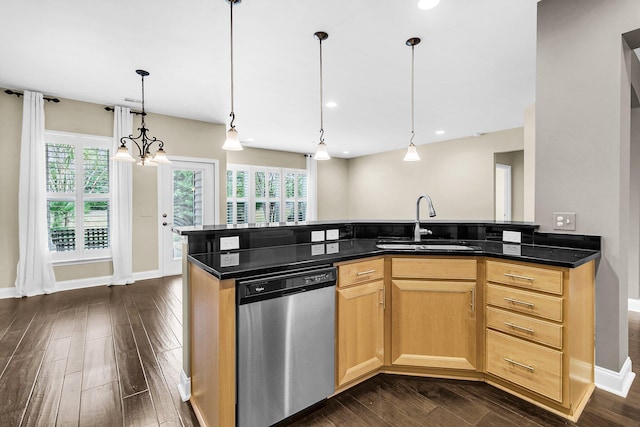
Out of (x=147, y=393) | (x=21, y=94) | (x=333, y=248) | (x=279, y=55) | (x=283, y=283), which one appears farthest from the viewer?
(x=21, y=94)

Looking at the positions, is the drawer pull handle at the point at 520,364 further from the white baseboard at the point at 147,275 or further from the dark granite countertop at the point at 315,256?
the white baseboard at the point at 147,275

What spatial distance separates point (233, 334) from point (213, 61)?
2.88 m

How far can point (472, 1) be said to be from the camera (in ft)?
7.43

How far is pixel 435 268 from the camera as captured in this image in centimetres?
203

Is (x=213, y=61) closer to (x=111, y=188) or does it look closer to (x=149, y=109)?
(x=149, y=109)

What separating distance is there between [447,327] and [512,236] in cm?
97

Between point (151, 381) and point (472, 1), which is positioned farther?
point (472, 1)

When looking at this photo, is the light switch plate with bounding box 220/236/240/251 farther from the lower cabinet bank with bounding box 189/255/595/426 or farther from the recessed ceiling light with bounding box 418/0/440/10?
the recessed ceiling light with bounding box 418/0/440/10

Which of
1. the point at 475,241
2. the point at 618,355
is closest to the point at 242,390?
the point at 475,241

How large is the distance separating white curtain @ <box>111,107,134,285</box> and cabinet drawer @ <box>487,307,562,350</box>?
16.1 feet

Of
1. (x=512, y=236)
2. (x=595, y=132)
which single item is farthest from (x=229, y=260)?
(x=595, y=132)

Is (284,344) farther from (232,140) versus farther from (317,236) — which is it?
(232,140)

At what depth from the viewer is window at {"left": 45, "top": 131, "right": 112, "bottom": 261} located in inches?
170

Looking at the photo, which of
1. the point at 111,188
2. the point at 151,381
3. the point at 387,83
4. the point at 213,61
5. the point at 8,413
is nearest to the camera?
the point at 8,413
